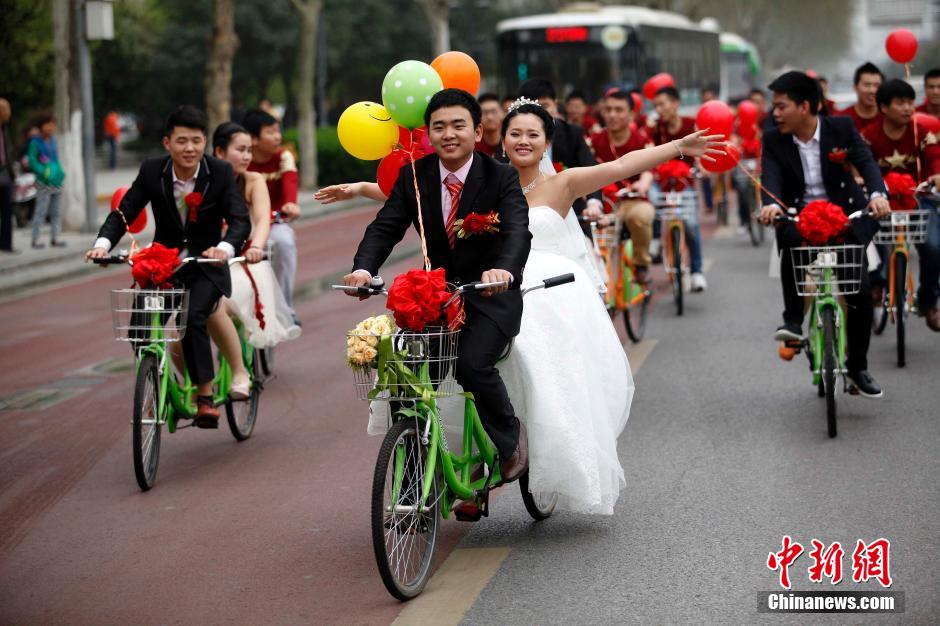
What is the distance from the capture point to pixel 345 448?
8.26 meters

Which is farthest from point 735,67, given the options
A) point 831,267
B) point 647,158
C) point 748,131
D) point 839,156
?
point 647,158

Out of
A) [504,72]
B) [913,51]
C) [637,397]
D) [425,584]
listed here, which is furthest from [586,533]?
[504,72]

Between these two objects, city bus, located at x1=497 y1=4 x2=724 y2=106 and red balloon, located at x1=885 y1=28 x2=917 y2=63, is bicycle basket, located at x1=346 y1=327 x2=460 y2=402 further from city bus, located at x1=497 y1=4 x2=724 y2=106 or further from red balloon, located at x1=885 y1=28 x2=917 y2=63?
city bus, located at x1=497 y1=4 x2=724 y2=106

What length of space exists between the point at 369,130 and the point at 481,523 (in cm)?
191

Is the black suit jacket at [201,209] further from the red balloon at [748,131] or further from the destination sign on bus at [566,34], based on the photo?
the destination sign on bus at [566,34]

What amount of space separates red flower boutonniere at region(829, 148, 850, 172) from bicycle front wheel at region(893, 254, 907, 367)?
1630 millimetres

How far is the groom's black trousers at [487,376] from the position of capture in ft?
18.8

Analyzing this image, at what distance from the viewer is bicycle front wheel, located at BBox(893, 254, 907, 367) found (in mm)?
9805

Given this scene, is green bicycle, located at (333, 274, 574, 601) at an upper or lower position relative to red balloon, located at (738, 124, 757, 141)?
lower

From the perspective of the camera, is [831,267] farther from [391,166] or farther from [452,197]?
[452,197]

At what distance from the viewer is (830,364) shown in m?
7.87

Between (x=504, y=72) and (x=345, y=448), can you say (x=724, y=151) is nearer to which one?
(x=345, y=448)

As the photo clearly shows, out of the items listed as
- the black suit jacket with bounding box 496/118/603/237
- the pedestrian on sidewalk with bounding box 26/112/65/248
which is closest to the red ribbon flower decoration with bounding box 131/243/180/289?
the black suit jacket with bounding box 496/118/603/237

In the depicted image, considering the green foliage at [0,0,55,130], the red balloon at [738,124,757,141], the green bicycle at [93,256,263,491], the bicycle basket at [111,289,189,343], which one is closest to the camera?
the green bicycle at [93,256,263,491]
